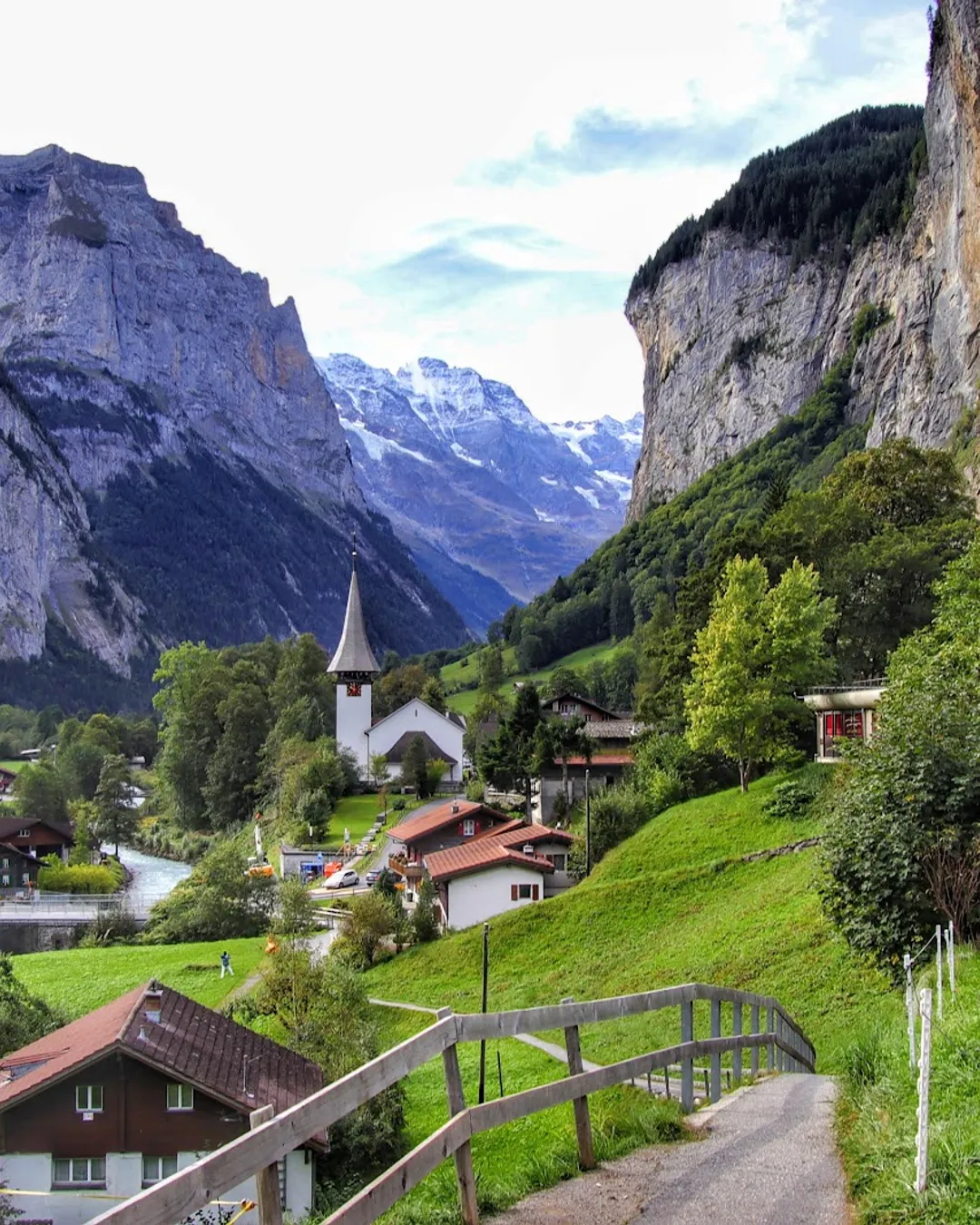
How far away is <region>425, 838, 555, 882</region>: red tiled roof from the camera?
48.8 m

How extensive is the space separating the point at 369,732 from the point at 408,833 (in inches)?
1291

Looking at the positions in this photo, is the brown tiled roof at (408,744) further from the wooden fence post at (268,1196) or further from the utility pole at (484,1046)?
the wooden fence post at (268,1196)

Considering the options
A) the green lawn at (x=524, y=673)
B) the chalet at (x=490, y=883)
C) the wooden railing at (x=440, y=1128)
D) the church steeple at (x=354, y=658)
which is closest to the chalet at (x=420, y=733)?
the church steeple at (x=354, y=658)

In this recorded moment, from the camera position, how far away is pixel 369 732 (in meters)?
92.7

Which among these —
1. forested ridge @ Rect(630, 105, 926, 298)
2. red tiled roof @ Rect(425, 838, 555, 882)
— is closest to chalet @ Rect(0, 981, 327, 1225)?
red tiled roof @ Rect(425, 838, 555, 882)

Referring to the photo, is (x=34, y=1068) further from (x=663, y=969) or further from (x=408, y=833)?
(x=408, y=833)

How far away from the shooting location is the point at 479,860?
4928 centimetres

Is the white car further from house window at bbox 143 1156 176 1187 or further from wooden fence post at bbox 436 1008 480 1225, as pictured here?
wooden fence post at bbox 436 1008 480 1225

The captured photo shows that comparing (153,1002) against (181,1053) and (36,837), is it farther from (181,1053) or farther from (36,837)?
(36,837)

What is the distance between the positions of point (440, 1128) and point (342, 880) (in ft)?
194

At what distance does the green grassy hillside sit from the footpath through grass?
9094 mm

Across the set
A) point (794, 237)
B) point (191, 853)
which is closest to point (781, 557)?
point (191, 853)

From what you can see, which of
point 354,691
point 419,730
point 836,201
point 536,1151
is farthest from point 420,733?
point 836,201

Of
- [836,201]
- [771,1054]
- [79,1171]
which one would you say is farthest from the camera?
[836,201]
